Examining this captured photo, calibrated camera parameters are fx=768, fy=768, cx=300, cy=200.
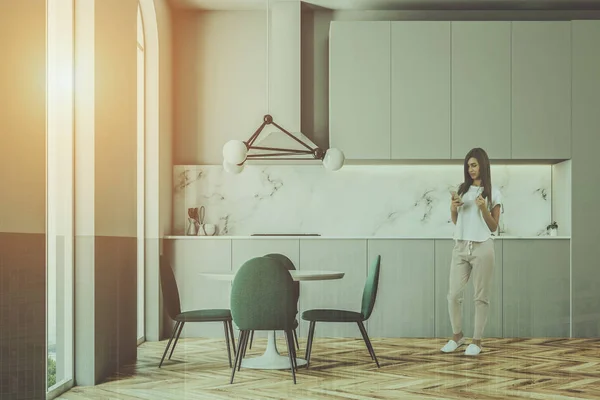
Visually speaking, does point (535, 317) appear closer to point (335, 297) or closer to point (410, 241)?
point (410, 241)

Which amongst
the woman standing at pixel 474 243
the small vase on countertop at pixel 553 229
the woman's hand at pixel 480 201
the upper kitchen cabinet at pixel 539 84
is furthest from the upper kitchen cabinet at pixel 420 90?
the woman's hand at pixel 480 201

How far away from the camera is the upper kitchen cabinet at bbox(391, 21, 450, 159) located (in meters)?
3.42

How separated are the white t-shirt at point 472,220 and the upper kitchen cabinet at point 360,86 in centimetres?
68

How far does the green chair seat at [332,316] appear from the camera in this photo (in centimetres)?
257

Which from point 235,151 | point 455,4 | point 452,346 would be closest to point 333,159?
point 235,151

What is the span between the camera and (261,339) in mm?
2471

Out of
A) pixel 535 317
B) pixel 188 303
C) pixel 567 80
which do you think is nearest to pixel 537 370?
pixel 535 317

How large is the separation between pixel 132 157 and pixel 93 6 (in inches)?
21.5

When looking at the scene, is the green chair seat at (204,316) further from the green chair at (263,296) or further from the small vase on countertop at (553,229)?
the small vase on countertop at (553,229)

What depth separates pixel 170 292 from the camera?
7.98 feet

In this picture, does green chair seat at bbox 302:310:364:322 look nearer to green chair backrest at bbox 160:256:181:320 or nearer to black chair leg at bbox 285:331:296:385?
black chair leg at bbox 285:331:296:385

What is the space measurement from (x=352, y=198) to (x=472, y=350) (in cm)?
89

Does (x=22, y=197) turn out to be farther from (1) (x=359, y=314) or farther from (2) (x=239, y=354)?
(1) (x=359, y=314)

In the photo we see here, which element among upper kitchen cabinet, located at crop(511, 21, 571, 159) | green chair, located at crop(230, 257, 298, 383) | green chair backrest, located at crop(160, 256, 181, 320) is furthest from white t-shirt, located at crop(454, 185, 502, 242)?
green chair backrest, located at crop(160, 256, 181, 320)
